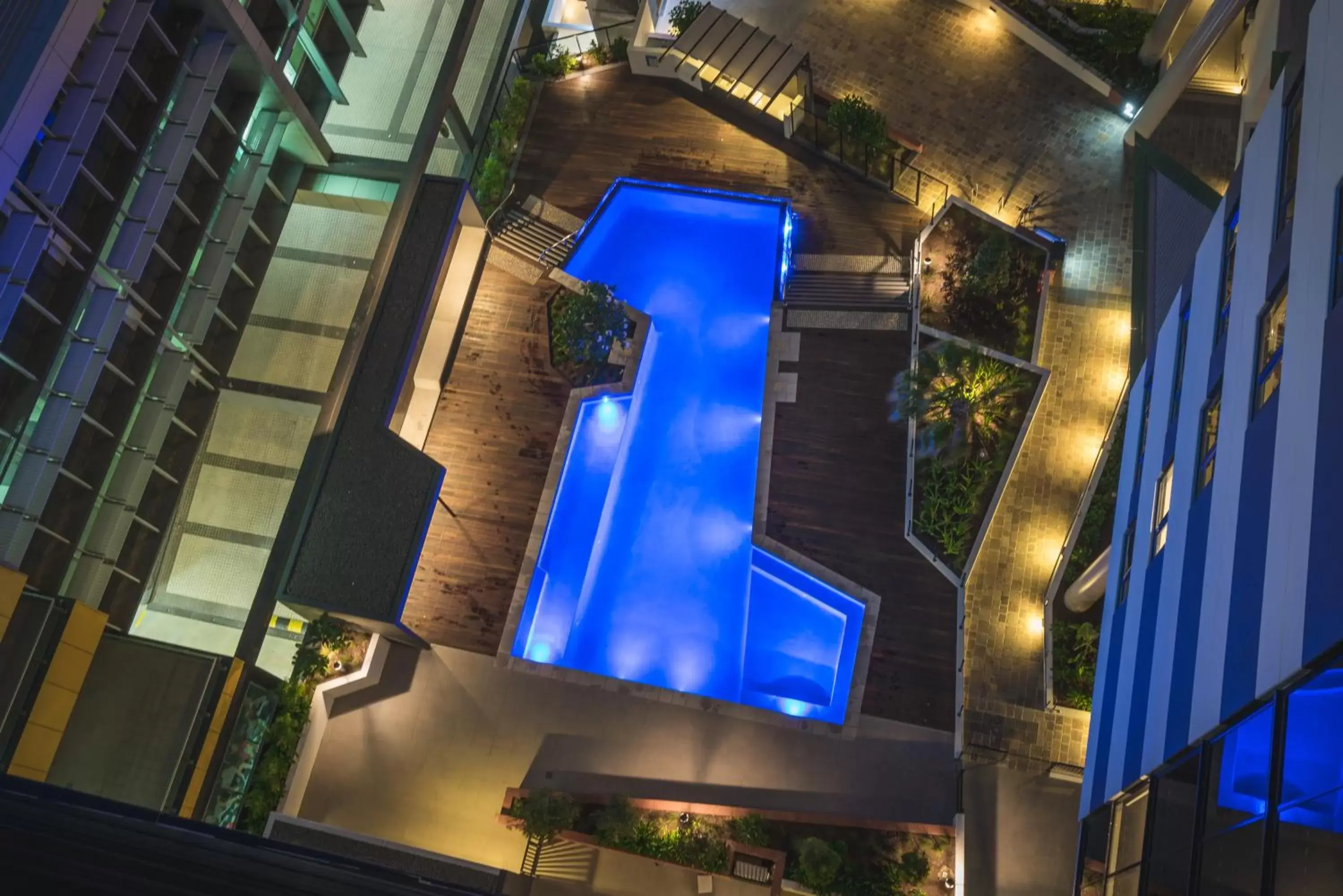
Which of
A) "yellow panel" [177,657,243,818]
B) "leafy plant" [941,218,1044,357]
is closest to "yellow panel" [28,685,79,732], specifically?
"yellow panel" [177,657,243,818]

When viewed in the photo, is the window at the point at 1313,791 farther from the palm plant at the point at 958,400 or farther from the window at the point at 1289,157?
the palm plant at the point at 958,400

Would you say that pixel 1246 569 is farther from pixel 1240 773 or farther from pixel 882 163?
pixel 882 163

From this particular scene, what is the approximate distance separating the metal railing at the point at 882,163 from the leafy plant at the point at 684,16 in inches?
198

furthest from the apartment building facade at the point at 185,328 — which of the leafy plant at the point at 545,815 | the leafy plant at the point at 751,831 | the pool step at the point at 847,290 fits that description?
the pool step at the point at 847,290

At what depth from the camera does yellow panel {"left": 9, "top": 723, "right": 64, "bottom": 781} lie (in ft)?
50.8

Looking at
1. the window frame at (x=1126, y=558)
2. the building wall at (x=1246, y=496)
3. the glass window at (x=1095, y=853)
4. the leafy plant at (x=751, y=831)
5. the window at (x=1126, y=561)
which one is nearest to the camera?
the building wall at (x=1246, y=496)

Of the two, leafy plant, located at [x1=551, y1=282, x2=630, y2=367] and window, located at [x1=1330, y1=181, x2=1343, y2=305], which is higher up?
leafy plant, located at [x1=551, y1=282, x2=630, y2=367]

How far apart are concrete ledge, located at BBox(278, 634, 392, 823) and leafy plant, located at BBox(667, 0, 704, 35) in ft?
70.6

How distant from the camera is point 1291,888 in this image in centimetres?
972

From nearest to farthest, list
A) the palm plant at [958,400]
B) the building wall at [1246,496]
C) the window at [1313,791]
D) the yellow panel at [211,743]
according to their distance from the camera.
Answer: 1. the window at [1313,791]
2. the building wall at [1246,496]
3. the yellow panel at [211,743]
4. the palm plant at [958,400]

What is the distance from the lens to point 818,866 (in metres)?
19.0

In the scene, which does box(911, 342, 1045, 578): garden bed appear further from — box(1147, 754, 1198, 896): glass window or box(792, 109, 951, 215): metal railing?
box(1147, 754, 1198, 896): glass window

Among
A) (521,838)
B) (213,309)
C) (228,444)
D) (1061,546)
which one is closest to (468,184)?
(213,309)

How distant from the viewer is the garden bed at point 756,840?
63.8 feet
